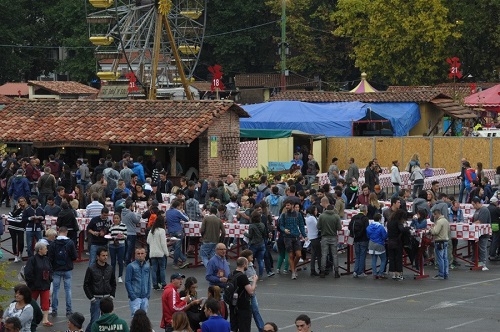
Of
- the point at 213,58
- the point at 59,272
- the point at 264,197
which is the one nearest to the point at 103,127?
the point at 264,197

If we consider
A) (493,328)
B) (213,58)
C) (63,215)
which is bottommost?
(493,328)

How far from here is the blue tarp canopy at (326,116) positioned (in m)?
51.5

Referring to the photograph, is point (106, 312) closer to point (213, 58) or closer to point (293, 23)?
point (293, 23)

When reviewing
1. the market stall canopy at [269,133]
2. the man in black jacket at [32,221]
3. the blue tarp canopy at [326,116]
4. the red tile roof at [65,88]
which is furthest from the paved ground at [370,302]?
the red tile roof at [65,88]

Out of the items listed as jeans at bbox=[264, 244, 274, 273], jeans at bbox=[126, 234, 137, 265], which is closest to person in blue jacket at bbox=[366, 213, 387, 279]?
jeans at bbox=[264, 244, 274, 273]

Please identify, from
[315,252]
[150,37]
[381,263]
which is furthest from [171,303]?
[150,37]

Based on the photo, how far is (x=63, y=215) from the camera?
2591 centimetres

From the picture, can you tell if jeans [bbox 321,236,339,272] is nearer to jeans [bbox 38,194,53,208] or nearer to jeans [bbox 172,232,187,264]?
jeans [bbox 172,232,187,264]

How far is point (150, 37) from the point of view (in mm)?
57438

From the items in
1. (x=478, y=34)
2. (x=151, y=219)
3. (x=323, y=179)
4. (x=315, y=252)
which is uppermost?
(x=478, y=34)

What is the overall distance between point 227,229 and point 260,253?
6.25ft

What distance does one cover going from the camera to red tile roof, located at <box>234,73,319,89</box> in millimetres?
93688

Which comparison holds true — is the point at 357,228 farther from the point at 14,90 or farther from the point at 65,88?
the point at 14,90

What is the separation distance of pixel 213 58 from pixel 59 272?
77855 millimetres
